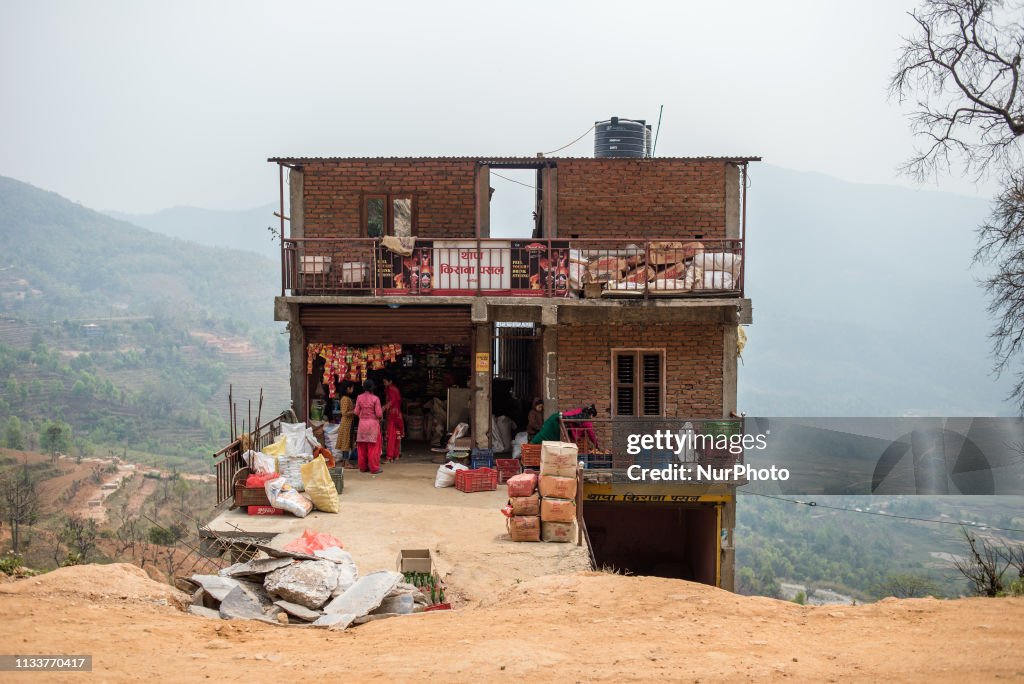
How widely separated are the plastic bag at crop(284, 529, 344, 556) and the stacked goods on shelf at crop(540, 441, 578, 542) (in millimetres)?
3045

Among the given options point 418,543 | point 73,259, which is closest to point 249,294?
point 73,259

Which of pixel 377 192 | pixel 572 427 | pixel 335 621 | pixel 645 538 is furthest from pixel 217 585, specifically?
pixel 645 538

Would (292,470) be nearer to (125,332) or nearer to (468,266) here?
(468,266)

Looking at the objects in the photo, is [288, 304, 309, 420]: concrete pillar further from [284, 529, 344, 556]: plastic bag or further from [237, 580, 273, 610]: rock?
[237, 580, 273, 610]: rock

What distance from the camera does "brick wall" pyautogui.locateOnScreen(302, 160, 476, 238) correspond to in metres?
18.8

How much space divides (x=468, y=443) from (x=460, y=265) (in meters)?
3.74

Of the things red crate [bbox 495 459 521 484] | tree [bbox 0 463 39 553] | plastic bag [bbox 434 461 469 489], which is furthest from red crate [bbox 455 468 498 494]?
tree [bbox 0 463 39 553]

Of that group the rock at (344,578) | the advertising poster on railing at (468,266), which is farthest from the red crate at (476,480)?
the rock at (344,578)

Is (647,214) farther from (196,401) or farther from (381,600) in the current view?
(196,401)

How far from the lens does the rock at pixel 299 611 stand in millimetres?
9695

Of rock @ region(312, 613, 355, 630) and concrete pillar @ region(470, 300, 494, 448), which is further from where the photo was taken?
concrete pillar @ region(470, 300, 494, 448)

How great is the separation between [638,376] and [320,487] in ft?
23.6

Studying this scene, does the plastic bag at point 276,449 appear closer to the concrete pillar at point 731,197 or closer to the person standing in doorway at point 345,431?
the person standing in doorway at point 345,431

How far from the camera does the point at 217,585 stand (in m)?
10.1
